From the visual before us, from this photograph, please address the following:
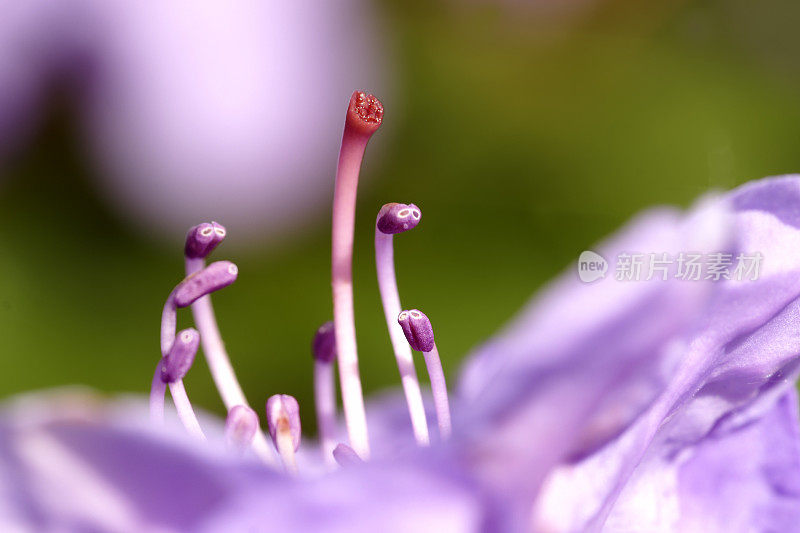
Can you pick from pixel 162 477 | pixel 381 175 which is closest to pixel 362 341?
pixel 381 175

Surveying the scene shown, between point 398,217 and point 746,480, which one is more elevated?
point 398,217

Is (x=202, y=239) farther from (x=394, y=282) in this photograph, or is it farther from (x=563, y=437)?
(x=563, y=437)

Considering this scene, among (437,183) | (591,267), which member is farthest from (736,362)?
(437,183)

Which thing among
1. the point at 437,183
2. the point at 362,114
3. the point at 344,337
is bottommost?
the point at 437,183

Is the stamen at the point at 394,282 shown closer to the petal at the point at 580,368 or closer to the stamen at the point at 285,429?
Result: the stamen at the point at 285,429

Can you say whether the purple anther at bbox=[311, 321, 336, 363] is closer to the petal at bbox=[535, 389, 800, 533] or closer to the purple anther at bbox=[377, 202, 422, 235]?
the purple anther at bbox=[377, 202, 422, 235]

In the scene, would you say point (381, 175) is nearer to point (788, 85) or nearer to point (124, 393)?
point (124, 393)
